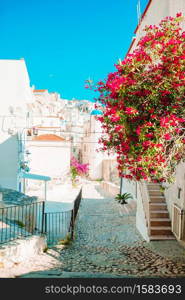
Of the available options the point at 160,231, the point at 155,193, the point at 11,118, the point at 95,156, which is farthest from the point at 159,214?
the point at 95,156

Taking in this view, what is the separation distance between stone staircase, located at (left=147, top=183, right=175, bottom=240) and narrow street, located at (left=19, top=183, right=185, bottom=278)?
0.48 m

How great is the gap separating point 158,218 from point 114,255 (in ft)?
11.2

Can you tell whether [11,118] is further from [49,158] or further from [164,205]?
[49,158]

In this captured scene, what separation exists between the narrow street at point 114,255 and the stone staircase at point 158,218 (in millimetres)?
481

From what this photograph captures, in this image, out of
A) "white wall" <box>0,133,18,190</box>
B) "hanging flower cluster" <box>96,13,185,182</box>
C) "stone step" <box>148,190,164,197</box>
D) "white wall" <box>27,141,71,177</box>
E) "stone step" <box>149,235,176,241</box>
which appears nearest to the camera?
"hanging flower cluster" <box>96,13,185,182</box>

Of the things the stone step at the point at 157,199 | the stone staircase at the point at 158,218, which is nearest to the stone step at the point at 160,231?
the stone staircase at the point at 158,218

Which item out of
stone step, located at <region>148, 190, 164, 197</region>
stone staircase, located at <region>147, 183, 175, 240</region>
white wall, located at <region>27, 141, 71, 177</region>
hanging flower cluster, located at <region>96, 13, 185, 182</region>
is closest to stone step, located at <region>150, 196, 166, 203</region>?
stone staircase, located at <region>147, 183, 175, 240</region>

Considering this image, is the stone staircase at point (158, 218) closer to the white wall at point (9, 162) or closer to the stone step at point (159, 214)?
the stone step at point (159, 214)

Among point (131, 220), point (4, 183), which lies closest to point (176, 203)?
point (131, 220)

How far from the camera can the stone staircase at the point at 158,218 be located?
9.72 m

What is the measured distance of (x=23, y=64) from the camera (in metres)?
19.7

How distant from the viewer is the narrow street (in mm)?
6156

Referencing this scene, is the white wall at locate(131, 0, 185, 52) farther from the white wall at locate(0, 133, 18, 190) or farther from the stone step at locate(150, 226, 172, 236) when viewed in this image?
the white wall at locate(0, 133, 18, 190)

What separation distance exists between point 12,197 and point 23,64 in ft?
43.6
